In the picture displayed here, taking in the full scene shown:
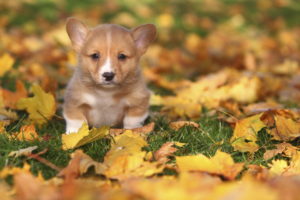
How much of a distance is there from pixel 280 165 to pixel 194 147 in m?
0.65

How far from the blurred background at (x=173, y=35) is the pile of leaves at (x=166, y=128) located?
0.03m

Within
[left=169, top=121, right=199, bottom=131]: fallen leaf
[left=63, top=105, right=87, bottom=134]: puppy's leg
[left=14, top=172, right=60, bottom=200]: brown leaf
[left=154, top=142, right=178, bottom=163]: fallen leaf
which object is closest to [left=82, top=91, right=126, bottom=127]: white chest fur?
[left=63, top=105, right=87, bottom=134]: puppy's leg

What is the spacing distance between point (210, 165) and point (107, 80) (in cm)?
109

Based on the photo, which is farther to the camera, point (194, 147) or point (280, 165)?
point (194, 147)

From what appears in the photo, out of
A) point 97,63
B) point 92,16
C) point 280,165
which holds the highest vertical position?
point 92,16

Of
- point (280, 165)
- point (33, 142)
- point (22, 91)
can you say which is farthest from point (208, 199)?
point (22, 91)

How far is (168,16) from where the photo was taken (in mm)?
9133

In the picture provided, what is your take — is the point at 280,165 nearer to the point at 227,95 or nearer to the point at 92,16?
the point at 227,95

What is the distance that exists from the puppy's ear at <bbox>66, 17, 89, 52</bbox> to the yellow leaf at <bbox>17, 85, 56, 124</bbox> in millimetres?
463

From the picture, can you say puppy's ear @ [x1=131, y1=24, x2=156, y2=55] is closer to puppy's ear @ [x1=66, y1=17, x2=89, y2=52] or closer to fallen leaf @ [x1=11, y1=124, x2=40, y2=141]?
puppy's ear @ [x1=66, y1=17, x2=89, y2=52]

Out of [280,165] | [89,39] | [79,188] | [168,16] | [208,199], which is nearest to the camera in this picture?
[208,199]

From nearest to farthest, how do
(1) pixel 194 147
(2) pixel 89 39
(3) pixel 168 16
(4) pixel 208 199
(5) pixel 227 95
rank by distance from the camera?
(4) pixel 208 199
(1) pixel 194 147
(2) pixel 89 39
(5) pixel 227 95
(3) pixel 168 16

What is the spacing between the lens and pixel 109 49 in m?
3.25

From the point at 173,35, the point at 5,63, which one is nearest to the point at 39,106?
the point at 5,63
